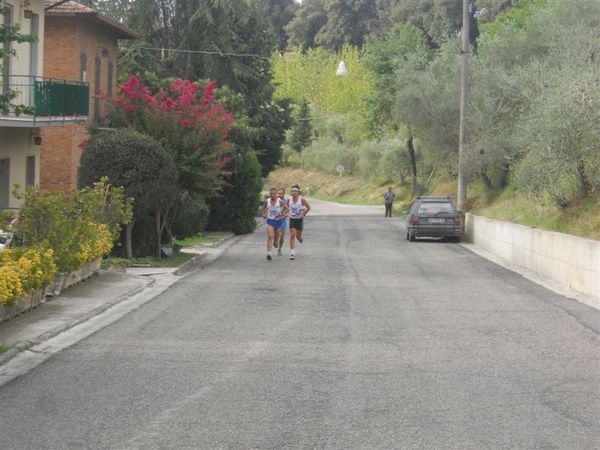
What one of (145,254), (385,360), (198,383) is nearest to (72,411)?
(198,383)

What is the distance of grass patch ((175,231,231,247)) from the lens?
31.5m

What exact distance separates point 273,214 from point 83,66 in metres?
10.4

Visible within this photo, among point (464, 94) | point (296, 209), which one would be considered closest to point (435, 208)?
point (464, 94)

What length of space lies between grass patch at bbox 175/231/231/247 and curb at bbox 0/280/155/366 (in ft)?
40.4

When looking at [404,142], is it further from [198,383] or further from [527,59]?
[198,383]

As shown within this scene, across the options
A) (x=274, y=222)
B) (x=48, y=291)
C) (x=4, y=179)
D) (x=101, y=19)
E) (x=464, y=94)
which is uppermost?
(x=101, y=19)

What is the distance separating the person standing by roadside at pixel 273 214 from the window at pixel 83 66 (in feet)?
31.9

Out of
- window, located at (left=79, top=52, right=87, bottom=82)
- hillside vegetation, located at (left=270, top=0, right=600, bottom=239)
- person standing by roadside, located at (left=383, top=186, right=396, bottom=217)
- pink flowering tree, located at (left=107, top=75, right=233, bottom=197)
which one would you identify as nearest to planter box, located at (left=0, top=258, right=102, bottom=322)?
pink flowering tree, located at (left=107, top=75, right=233, bottom=197)

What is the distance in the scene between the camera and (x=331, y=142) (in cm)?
9656

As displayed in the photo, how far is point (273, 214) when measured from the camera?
25375 millimetres

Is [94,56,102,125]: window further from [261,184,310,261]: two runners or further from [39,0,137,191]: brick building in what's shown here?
[261,184,310,261]: two runners

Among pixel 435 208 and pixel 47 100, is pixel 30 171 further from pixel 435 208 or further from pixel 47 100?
pixel 435 208

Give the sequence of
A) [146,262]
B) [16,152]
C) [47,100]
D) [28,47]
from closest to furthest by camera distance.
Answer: [146,262], [47,100], [16,152], [28,47]

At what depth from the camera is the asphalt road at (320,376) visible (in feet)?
25.3
